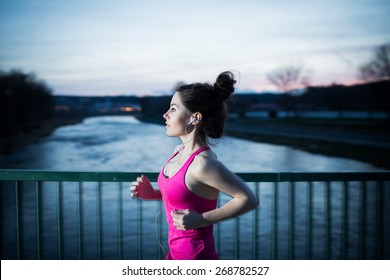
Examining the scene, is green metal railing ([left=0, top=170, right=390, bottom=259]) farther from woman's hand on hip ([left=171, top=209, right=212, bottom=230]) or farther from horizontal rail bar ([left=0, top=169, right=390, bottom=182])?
woman's hand on hip ([left=171, top=209, right=212, bottom=230])

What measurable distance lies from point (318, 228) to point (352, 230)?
67 centimetres

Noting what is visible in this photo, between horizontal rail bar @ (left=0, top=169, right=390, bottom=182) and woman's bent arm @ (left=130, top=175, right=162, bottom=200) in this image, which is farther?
horizontal rail bar @ (left=0, top=169, right=390, bottom=182)

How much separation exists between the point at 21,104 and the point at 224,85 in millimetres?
68519

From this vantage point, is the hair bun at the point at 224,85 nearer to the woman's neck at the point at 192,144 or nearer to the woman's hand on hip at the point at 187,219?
the woman's neck at the point at 192,144

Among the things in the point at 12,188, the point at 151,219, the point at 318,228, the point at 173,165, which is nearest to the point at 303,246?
the point at 318,228

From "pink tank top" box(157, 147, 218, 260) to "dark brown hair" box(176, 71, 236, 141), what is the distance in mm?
124

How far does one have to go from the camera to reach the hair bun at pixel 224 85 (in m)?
1.86

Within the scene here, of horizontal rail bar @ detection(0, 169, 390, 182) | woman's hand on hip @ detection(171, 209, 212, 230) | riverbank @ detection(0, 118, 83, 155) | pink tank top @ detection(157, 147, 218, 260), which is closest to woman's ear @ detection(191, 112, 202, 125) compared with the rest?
pink tank top @ detection(157, 147, 218, 260)

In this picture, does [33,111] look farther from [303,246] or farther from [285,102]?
A: [303,246]

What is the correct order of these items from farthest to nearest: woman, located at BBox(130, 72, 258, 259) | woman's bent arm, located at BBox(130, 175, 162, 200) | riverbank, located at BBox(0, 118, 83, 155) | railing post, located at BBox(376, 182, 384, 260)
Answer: riverbank, located at BBox(0, 118, 83, 155)
railing post, located at BBox(376, 182, 384, 260)
woman's bent arm, located at BBox(130, 175, 162, 200)
woman, located at BBox(130, 72, 258, 259)

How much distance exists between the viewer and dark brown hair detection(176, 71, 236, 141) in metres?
1.85

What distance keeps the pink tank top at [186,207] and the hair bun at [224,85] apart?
0.26 meters

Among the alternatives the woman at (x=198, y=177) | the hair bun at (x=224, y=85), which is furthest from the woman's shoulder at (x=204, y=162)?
the hair bun at (x=224, y=85)

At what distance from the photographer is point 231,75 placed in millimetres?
1894
